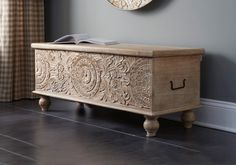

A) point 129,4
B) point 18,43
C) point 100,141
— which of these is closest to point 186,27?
point 129,4

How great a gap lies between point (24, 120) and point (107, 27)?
37.0 inches

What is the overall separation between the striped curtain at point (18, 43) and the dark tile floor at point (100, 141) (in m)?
0.46

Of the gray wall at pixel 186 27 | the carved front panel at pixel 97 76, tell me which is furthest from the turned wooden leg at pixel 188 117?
the carved front panel at pixel 97 76

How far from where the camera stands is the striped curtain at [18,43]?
363 centimetres

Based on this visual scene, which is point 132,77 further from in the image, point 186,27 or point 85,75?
point 186,27

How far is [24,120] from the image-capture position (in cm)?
300

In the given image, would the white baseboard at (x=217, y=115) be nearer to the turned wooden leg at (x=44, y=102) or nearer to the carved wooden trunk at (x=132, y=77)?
the carved wooden trunk at (x=132, y=77)

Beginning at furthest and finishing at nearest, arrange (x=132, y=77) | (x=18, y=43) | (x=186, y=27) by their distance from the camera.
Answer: (x=18, y=43) < (x=186, y=27) < (x=132, y=77)

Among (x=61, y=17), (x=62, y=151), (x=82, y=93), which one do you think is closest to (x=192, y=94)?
(x=82, y=93)

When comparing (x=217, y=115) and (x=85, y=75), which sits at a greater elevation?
(x=85, y=75)

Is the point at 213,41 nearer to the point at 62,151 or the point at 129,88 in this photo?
the point at 129,88

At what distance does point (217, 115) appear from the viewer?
2832 millimetres

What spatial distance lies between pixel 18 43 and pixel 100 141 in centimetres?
152

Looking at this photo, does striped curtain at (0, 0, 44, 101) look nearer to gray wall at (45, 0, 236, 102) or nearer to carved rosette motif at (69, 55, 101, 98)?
gray wall at (45, 0, 236, 102)
